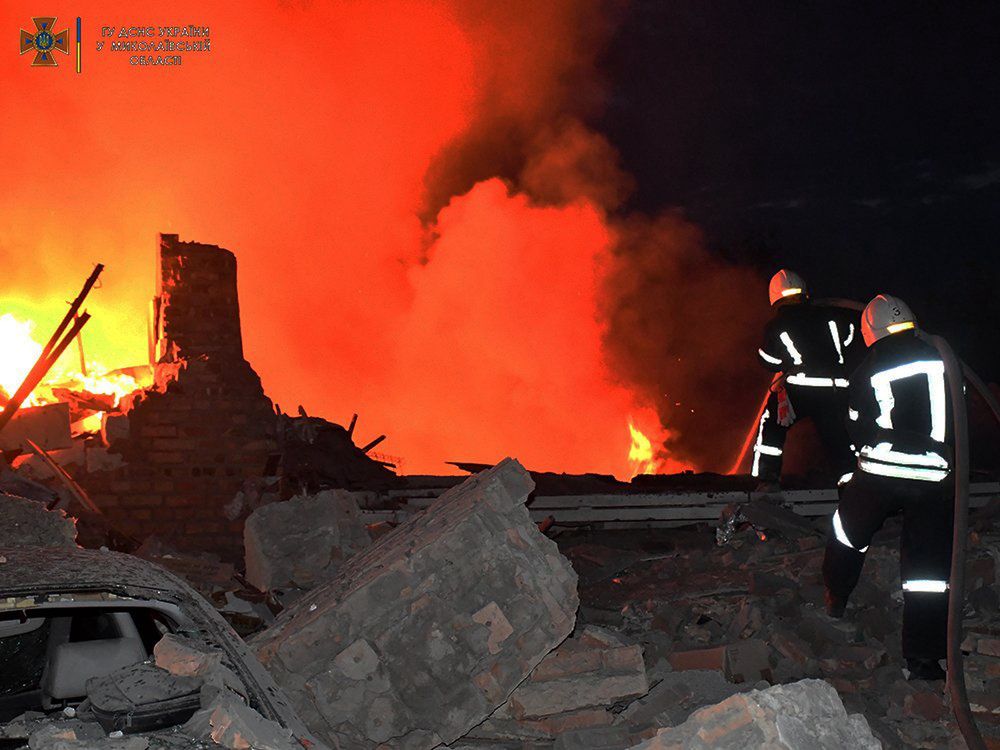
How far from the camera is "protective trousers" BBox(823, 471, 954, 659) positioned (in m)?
4.27

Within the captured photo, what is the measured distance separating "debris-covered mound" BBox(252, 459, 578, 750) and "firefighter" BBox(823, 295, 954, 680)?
202 cm

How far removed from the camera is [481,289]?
1670 centimetres

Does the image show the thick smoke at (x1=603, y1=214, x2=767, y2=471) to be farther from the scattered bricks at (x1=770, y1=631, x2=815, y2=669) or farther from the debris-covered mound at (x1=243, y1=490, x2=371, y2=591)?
the scattered bricks at (x1=770, y1=631, x2=815, y2=669)

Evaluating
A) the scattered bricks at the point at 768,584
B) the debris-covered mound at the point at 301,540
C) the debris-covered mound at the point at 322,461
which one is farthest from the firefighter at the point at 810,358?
the debris-covered mound at the point at 322,461

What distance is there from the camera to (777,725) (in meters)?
1.92

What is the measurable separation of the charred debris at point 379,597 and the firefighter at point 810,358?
2.36ft

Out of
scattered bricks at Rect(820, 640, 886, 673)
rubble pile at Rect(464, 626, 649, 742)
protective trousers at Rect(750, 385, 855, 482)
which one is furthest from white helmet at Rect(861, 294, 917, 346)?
rubble pile at Rect(464, 626, 649, 742)

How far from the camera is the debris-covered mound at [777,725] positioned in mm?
1934

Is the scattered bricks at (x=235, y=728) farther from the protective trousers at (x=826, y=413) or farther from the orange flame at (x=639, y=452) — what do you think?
the orange flame at (x=639, y=452)

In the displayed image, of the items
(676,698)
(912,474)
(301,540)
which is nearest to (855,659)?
(912,474)

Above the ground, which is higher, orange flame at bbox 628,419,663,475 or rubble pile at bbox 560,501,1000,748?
orange flame at bbox 628,419,663,475

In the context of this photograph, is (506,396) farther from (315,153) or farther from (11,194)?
(11,194)

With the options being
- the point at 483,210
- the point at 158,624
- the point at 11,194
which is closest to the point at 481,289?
the point at 483,210

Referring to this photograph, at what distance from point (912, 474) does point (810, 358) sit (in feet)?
5.92
